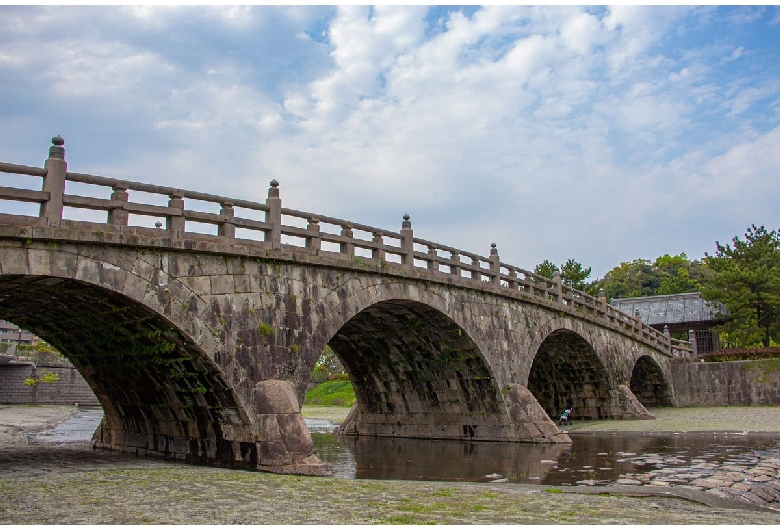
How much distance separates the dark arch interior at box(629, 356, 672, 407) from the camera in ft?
121

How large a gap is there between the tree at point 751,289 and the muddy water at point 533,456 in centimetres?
1989

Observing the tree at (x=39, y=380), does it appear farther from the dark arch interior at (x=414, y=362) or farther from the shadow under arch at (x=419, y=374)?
the dark arch interior at (x=414, y=362)

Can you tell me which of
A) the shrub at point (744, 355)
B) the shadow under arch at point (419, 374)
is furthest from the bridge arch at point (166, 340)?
the shrub at point (744, 355)

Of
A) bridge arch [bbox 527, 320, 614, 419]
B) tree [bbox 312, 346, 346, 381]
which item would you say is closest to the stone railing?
bridge arch [bbox 527, 320, 614, 419]

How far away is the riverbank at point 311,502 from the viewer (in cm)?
721

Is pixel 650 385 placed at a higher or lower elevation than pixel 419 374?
lower

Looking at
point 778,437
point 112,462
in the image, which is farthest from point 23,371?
point 778,437

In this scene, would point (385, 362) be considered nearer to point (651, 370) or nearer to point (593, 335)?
point (593, 335)

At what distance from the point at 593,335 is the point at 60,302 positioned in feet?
74.8

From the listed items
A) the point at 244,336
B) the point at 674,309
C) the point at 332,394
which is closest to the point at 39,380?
the point at 332,394

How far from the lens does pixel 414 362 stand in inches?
885

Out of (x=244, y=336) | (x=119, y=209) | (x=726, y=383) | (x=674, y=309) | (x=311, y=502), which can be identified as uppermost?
(x=674, y=309)

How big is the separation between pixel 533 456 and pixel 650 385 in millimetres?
23733

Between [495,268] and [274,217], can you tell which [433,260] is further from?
[274,217]
